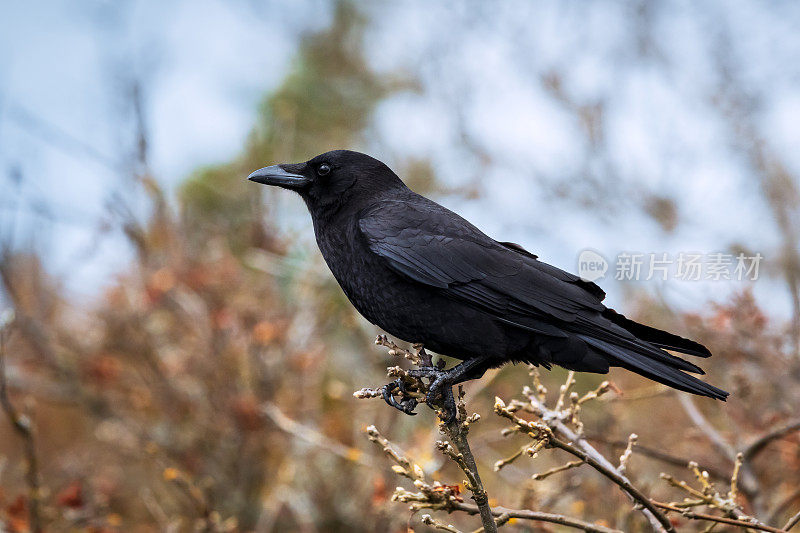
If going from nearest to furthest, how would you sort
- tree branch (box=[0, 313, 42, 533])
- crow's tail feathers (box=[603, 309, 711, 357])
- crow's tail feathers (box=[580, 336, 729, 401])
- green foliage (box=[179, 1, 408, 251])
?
crow's tail feathers (box=[580, 336, 729, 401])
crow's tail feathers (box=[603, 309, 711, 357])
tree branch (box=[0, 313, 42, 533])
green foliage (box=[179, 1, 408, 251])

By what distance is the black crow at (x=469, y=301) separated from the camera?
8.36ft

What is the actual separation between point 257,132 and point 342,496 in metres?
4.83

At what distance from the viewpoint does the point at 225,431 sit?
518 centimetres

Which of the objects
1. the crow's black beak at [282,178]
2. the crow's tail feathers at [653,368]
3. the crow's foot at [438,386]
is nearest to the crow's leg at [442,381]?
the crow's foot at [438,386]

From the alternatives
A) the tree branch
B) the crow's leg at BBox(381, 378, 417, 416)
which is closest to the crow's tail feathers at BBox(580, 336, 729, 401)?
the crow's leg at BBox(381, 378, 417, 416)

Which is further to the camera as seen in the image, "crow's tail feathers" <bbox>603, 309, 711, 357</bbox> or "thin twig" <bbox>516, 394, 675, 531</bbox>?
"crow's tail feathers" <bbox>603, 309, 711, 357</bbox>

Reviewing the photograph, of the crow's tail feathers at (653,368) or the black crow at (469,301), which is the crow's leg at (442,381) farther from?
the crow's tail feathers at (653,368)

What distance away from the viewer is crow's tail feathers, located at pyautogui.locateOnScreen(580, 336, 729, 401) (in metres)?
2.20

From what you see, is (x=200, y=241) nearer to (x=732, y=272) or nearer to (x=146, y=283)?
(x=146, y=283)

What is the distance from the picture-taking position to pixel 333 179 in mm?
3248

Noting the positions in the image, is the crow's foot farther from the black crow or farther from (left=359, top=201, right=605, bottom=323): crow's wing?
(left=359, top=201, right=605, bottom=323): crow's wing

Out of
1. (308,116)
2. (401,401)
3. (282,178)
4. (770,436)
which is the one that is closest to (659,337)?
(770,436)

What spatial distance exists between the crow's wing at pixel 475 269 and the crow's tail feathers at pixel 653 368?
0.50ft

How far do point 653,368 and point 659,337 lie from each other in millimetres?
204
